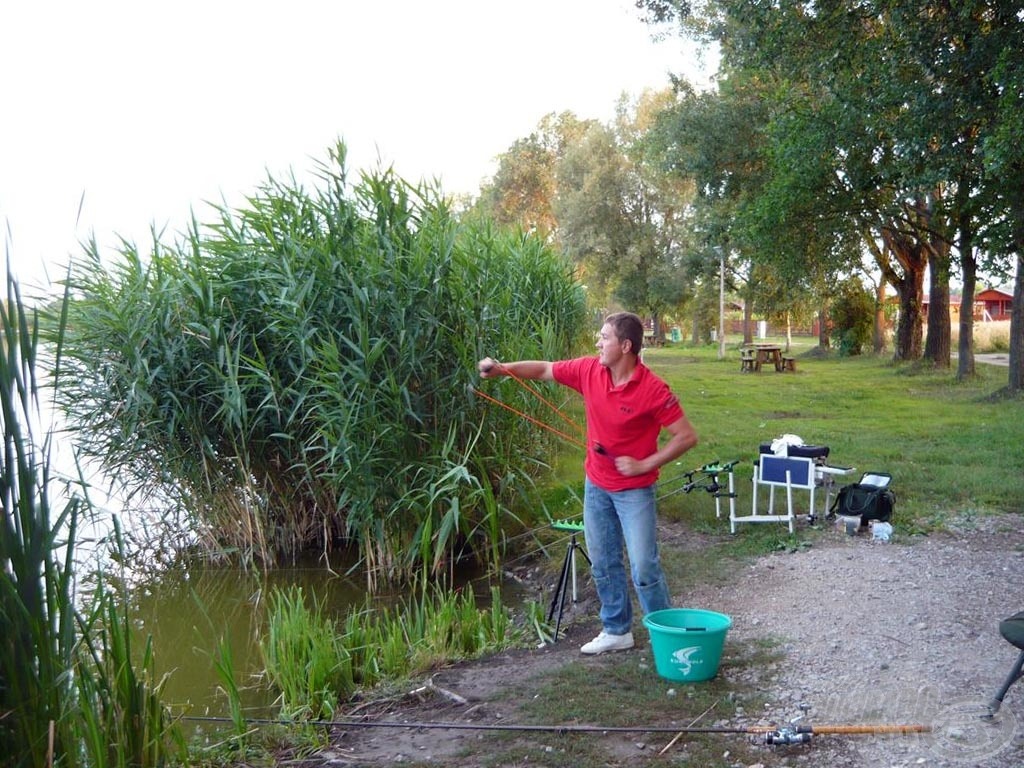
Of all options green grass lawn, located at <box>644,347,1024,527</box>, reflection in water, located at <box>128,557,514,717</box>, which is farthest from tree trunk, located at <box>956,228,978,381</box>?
reflection in water, located at <box>128,557,514,717</box>

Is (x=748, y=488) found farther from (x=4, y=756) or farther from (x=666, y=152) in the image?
(x=666, y=152)

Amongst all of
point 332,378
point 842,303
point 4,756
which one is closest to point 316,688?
point 4,756

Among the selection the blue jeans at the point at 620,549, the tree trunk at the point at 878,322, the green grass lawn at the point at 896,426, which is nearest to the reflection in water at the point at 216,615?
the blue jeans at the point at 620,549

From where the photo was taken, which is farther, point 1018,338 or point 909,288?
point 909,288

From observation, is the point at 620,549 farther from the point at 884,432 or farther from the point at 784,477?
the point at 884,432

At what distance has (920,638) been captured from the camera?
5184 mm

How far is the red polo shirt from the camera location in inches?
193

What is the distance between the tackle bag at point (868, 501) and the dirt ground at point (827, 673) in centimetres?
43

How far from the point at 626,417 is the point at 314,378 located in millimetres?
3632

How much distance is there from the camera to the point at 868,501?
754 centimetres

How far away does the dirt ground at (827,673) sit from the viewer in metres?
3.92

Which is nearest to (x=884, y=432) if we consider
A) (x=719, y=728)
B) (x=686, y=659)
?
(x=686, y=659)

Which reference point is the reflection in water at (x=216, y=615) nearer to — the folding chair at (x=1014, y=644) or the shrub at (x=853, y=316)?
the folding chair at (x=1014, y=644)

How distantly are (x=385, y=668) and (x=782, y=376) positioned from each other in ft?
67.0
